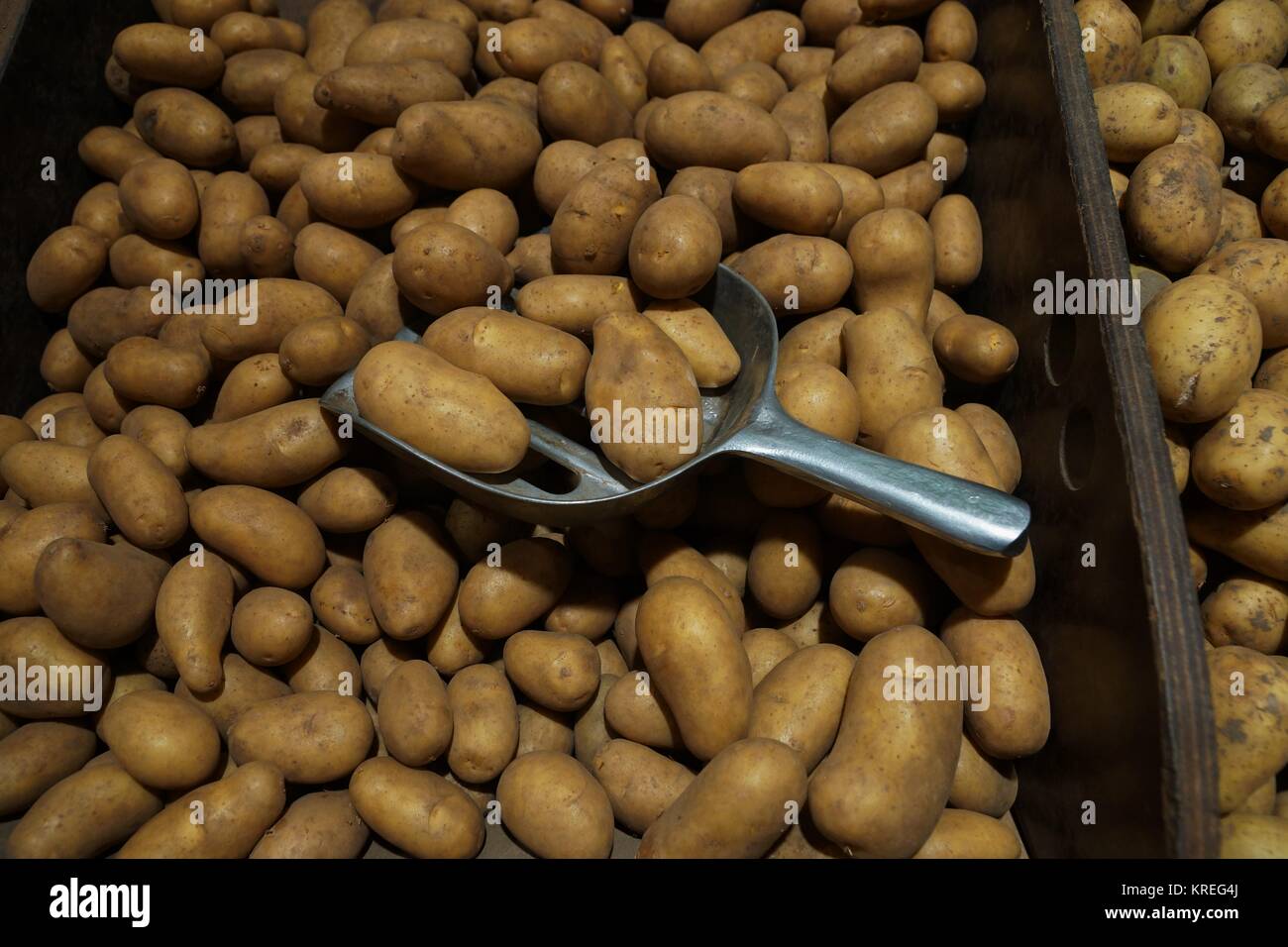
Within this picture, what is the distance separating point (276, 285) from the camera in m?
1.42

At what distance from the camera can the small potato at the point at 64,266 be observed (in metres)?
1.60

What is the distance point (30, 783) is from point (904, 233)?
4.88 ft

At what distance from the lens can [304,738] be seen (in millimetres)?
1173

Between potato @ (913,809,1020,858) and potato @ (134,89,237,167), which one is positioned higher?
potato @ (134,89,237,167)

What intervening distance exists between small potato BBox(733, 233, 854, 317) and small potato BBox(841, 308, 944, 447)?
94 mm

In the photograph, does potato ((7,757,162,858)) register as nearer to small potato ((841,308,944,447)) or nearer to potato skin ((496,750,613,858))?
potato skin ((496,750,613,858))

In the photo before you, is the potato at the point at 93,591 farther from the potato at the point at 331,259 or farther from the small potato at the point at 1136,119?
the small potato at the point at 1136,119

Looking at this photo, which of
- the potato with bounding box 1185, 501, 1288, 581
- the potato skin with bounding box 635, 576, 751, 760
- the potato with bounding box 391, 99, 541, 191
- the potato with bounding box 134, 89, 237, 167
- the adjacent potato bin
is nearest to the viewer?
the adjacent potato bin

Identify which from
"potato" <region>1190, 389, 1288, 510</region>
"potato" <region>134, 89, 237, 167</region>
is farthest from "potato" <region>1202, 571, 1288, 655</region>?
"potato" <region>134, 89, 237, 167</region>

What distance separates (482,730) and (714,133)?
1.04 meters

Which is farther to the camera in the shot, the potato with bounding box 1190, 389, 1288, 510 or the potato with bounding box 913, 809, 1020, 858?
the potato with bounding box 1190, 389, 1288, 510

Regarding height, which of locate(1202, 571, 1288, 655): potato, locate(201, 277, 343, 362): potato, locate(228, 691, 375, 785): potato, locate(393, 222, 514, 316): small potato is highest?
locate(393, 222, 514, 316): small potato

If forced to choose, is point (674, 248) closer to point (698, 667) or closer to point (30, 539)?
point (698, 667)

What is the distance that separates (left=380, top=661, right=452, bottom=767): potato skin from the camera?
1147 millimetres
